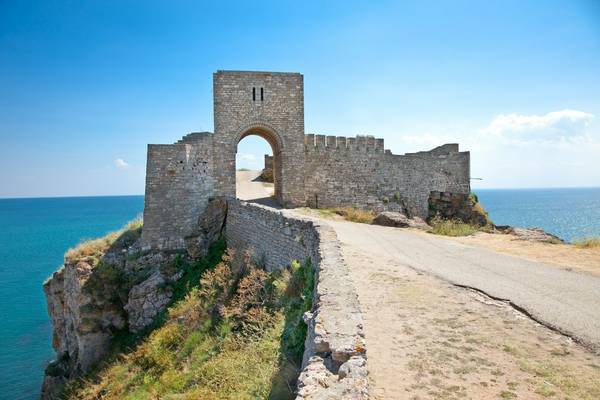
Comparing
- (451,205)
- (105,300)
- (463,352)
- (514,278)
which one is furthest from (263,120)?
(463,352)

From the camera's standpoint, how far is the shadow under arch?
59.2 ft

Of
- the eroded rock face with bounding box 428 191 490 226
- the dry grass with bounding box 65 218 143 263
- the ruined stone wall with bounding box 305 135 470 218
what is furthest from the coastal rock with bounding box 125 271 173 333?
the eroded rock face with bounding box 428 191 490 226

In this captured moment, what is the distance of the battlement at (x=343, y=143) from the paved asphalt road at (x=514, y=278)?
869cm

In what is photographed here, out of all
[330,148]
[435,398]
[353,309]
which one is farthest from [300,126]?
[435,398]

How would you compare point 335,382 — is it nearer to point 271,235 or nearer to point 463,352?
point 463,352

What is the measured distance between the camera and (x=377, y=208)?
20.7 meters

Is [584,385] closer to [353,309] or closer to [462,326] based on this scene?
[462,326]

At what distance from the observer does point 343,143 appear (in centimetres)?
2008

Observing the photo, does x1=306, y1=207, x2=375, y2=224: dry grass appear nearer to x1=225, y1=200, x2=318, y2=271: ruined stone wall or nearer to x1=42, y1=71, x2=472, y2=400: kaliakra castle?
x1=42, y1=71, x2=472, y2=400: kaliakra castle

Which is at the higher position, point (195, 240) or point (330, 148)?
point (330, 148)

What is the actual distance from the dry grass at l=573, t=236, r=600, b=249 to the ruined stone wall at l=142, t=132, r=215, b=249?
13.3m

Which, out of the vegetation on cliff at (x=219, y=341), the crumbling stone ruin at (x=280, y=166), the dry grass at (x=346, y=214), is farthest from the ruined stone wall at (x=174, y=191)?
the dry grass at (x=346, y=214)

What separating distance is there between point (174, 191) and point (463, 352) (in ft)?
46.6

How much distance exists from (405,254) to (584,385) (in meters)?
5.75
